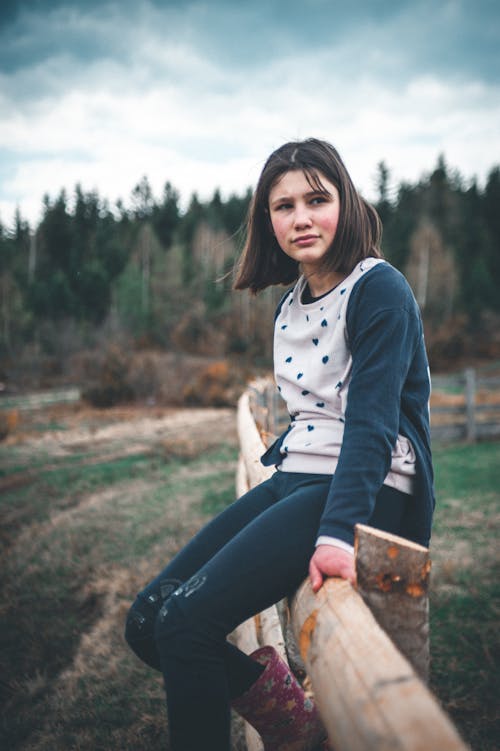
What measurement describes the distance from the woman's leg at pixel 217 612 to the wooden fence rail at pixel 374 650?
3.6 inches

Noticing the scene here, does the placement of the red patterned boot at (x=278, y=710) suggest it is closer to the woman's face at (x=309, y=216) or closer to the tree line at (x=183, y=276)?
the woman's face at (x=309, y=216)

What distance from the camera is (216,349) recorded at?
89.7 ft

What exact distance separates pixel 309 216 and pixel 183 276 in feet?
115

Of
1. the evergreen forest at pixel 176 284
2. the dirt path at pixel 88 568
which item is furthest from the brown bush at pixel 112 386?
the dirt path at pixel 88 568

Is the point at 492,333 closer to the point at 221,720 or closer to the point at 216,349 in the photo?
the point at 216,349

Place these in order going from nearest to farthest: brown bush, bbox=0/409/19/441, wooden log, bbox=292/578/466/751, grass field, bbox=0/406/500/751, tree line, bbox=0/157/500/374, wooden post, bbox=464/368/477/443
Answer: wooden log, bbox=292/578/466/751 < grass field, bbox=0/406/500/751 < wooden post, bbox=464/368/477/443 < brown bush, bbox=0/409/19/441 < tree line, bbox=0/157/500/374

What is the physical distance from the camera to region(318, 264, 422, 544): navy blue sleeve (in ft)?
3.61

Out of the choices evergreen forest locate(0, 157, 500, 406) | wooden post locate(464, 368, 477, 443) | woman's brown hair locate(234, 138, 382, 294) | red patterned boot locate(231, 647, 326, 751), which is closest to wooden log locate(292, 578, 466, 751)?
red patterned boot locate(231, 647, 326, 751)

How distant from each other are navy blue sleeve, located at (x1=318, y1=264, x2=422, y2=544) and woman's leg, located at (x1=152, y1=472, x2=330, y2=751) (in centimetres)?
14

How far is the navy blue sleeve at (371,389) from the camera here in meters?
1.10

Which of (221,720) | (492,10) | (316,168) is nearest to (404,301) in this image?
(316,168)

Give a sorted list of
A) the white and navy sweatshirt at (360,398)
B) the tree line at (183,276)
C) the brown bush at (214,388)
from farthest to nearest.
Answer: the tree line at (183,276)
the brown bush at (214,388)
the white and navy sweatshirt at (360,398)

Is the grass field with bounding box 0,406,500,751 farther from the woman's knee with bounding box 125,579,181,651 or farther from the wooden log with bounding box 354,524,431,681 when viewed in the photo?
the wooden log with bounding box 354,524,431,681

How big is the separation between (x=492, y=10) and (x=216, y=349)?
47771mm
